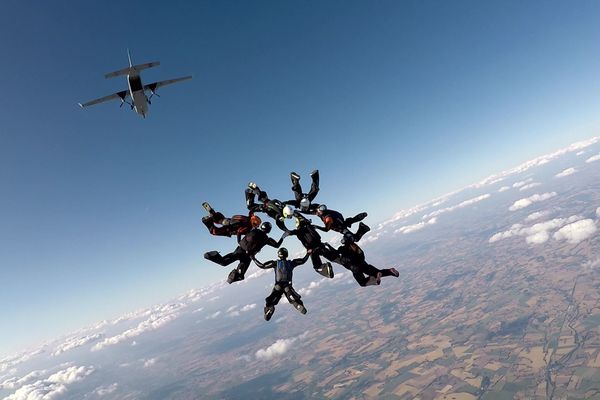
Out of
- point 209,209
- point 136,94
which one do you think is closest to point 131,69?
point 136,94

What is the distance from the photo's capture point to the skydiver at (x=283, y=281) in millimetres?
7418

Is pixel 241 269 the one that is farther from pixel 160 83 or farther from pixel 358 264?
pixel 160 83

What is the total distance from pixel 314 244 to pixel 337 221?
813mm

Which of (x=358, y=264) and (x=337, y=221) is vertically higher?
(x=337, y=221)

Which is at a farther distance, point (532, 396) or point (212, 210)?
point (532, 396)

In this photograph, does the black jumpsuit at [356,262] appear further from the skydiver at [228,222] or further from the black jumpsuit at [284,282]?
the skydiver at [228,222]

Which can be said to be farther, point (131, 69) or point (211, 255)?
point (131, 69)

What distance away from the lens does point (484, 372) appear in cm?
14975

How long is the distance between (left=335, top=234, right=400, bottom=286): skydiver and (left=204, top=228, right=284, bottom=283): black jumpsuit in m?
1.63

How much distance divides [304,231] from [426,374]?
632 feet

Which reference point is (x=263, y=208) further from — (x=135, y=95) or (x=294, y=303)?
(x=135, y=95)

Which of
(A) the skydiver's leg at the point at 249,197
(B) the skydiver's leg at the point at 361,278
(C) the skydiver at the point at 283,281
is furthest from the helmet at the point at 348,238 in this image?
(A) the skydiver's leg at the point at 249,197

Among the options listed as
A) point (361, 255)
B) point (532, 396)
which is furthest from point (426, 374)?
point (361, 255)

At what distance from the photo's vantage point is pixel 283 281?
7418 millimetres
